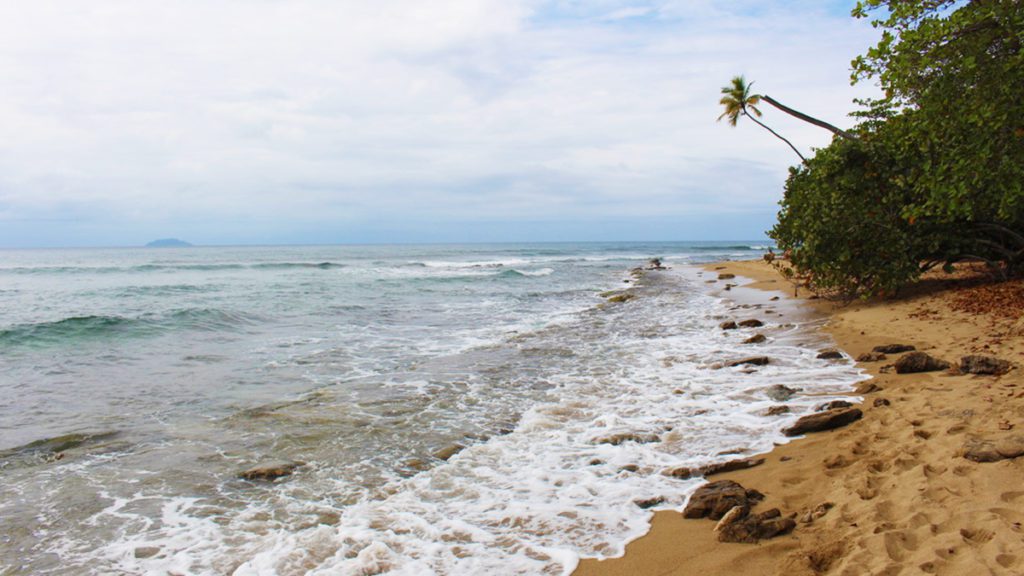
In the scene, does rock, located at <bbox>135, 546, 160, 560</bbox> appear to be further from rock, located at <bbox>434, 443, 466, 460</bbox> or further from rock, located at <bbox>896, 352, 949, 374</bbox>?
rock, located at <bbox>896, 352, 949, 374</bbox>

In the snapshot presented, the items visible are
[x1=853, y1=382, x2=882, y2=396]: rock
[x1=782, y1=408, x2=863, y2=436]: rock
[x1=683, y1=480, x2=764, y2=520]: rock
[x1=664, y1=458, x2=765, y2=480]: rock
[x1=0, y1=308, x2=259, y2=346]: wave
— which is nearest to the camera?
[x1=683, y1=480, x2=764, y2=520]: rock

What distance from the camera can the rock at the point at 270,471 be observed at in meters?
6.34

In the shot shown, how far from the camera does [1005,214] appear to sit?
9.17 m

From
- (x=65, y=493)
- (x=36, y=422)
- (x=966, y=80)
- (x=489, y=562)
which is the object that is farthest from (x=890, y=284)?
(x=36, y=422)

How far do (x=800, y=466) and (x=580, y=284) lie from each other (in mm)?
29302

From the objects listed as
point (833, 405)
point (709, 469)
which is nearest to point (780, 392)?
point (833, 405)

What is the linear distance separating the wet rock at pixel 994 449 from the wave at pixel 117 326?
1787 cm

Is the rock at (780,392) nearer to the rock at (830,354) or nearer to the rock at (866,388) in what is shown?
the rock at (866,388)

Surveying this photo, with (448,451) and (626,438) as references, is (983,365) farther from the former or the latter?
(448,451)

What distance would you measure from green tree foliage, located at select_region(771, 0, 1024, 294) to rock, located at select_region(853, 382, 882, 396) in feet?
11.1

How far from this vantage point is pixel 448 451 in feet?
22.8

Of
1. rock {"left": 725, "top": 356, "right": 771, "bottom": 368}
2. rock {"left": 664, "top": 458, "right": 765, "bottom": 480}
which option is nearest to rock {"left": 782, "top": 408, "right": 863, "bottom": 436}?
rock {"left": 664, "top": 458, "right": 765, "bottom": 480}

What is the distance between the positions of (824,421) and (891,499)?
2169 mm

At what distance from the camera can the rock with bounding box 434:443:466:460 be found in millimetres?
6789
